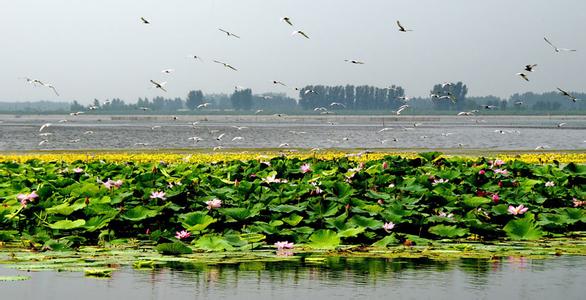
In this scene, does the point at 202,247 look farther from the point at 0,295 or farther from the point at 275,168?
the point at 275,168

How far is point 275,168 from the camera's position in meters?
16.8

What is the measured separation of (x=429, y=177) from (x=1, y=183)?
7.71m

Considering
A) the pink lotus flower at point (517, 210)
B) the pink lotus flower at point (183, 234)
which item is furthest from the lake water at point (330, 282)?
the pink lotus flower at point (517, 210)

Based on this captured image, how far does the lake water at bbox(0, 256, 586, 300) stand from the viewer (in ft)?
28.1

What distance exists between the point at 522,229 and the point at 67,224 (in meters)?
6.51

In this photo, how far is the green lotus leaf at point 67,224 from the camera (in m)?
11.5

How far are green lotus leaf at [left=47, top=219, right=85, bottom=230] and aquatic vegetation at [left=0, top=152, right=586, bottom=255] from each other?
0.05 ft

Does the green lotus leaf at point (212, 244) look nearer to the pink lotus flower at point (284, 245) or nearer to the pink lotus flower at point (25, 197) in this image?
the pink lotus flower at point (284, 245)

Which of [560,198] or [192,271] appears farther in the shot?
[560,198]

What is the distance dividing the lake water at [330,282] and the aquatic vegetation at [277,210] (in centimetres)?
117

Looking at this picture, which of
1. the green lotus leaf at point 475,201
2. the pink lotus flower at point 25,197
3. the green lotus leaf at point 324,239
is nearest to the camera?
the green lotus leaf at point 324,239

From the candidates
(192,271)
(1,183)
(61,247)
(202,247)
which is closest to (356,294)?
(192,271)

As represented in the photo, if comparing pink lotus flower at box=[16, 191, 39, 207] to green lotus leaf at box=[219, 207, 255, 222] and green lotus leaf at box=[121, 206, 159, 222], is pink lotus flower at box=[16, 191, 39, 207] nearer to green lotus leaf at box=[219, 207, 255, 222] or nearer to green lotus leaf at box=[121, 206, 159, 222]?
green lotus leaf at box=[121, 206, 159, 222]

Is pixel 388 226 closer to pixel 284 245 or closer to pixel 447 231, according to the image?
pixel 447 231
